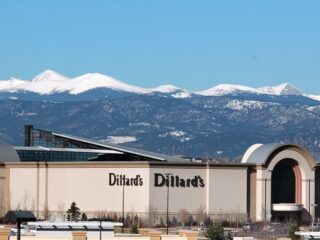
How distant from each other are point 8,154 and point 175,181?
23.2 m

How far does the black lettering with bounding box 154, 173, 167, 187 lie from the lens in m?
184

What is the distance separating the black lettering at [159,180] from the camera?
602 ft

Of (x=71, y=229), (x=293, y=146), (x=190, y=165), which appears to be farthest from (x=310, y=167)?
(x=71, y=229)

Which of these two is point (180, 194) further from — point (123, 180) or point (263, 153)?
point (263, 153)

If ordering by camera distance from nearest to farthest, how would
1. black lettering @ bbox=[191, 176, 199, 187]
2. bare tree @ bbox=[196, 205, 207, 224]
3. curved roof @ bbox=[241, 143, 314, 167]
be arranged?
bare tree @ bbox=[196, 205, 207, 224] → black lettering @ bbox=[191, 176, 199, 187] → curved roof @ bbox=[241, 143, 314, 167]

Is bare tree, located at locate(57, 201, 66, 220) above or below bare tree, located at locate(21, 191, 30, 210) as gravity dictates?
below

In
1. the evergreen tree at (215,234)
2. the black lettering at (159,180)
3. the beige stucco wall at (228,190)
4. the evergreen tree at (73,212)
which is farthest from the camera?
the beige stucco wall at (228,190)

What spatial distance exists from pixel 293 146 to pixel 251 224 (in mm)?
18778

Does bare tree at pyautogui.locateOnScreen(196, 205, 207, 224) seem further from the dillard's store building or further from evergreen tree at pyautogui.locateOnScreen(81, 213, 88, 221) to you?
evergreen tree at pyautogui.locateOnScreen(81, 213, 88, 221)

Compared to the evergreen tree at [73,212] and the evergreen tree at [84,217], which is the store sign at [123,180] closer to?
the evergreen tree at [73,212]

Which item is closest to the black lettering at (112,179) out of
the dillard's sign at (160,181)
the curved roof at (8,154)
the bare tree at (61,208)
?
the dillard's sign at (160,181)

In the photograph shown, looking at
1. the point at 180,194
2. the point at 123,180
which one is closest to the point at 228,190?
the point at 180,194

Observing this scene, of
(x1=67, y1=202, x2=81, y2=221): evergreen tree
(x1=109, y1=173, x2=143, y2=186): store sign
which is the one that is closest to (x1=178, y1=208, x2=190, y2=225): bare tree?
(x1=109, y1=173, x2=143, y2=186): store sign

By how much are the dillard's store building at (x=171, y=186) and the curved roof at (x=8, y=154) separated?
157 cm
